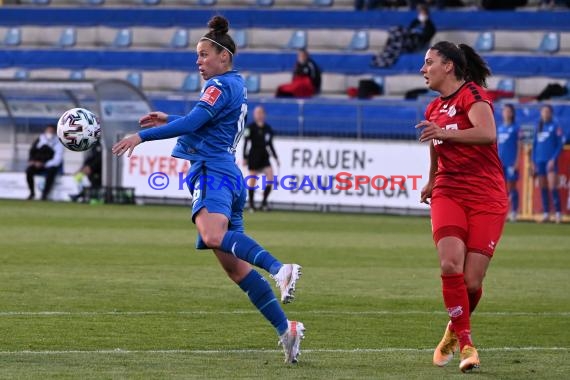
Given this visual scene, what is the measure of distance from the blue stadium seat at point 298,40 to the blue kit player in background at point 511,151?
28.8 ft

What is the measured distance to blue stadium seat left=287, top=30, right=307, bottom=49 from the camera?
3362cm

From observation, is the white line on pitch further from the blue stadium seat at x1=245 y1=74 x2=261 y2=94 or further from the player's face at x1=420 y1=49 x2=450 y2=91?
the blue stadium seat at x1=245 y1=74 x2=261 y2=94

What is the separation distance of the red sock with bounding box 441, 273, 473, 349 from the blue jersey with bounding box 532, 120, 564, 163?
56.4 feet

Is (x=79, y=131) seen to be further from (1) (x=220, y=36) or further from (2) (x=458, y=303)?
(2) (x=458, y=303)

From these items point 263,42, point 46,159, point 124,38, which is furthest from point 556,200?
point 124,38

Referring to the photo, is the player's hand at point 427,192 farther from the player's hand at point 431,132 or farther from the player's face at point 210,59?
the player's face at point 210,59

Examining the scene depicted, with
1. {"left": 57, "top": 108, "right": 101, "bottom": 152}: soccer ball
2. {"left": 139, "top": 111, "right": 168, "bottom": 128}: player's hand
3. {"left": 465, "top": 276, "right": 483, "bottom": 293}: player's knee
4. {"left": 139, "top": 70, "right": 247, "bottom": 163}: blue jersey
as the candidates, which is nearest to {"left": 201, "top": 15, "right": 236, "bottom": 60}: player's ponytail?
{"left": 139, "top": 70, "right": 247, "bottom": 163}: blue jersey

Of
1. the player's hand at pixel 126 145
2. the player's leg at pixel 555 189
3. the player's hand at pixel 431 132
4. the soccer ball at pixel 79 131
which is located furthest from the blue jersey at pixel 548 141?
the player's hand at pixel 126 145

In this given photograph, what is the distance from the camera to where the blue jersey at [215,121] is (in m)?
8.59

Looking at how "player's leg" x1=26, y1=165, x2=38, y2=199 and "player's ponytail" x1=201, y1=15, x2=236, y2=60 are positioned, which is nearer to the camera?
"player's ponytail" x1=201, y1=15, x2=236, y2=60

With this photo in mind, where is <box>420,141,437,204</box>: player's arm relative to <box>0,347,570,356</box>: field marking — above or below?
above

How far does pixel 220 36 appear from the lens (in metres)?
8.85

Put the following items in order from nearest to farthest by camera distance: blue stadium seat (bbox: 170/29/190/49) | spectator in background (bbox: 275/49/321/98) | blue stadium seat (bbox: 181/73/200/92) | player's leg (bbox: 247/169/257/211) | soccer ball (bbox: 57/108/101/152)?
1. soccer ball (bbox: 57/108/101/152)
2. player's leg (bbox: 247/169/257/211)
3. spectator in background (bbox: 275/49/321/98)
4. blue stadium seat (bbox: 181/73/200/92)
5. blue stadium seat (bbox: 170/29/190/49)

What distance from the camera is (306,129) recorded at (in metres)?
28.2
